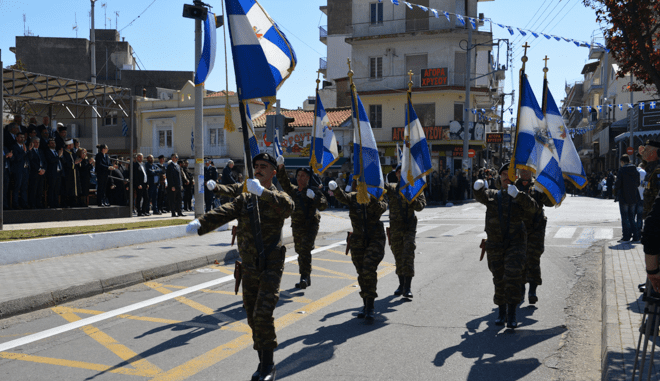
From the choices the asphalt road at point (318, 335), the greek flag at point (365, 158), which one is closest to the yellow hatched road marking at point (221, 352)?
the asphalt road at point (318, 335)

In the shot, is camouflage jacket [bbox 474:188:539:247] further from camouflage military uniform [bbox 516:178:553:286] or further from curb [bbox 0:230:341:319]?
curb [bbox 0:230:341:319]

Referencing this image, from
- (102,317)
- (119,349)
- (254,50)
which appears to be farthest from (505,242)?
(102,317)

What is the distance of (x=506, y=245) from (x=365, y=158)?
2.02m

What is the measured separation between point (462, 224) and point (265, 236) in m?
14.4

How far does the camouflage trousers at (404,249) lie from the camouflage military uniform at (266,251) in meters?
3.17

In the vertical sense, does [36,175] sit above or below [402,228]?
Result: above

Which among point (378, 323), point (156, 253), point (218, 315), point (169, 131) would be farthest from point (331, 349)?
point (169, 131)

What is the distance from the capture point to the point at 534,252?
7293 mm

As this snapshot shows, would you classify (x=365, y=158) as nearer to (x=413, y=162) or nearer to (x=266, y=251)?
(x=413, y=162)

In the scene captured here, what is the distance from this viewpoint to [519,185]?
7.36 metres

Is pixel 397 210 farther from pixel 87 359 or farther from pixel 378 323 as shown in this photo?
pixel 87 359

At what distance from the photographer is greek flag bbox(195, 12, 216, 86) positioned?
12503mm

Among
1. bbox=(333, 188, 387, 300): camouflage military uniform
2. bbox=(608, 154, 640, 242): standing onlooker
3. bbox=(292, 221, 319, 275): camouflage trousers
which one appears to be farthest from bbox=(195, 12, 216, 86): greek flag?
bbox=(608, 154, 640, 242): standing onlooker

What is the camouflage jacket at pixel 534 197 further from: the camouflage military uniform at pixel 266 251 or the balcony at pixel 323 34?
the balcony at pixel 323 34
